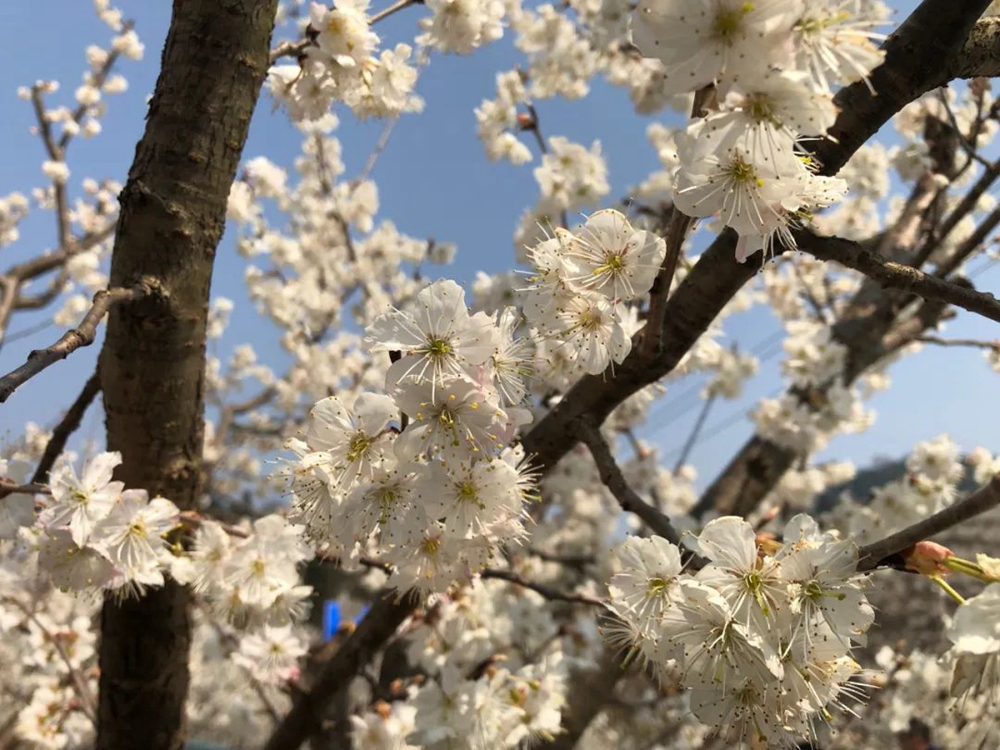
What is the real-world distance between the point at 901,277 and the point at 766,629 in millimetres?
441

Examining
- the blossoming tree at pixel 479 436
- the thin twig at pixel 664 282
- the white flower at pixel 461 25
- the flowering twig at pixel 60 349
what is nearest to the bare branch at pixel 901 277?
the blossoming tree at pixel 479 436

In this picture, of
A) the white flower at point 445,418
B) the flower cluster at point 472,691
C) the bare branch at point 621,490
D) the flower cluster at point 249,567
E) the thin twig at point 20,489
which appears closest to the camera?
the white flower at point 445,418

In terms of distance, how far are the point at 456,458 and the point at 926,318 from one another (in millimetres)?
2966

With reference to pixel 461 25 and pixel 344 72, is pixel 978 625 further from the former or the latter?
pixel 461 25

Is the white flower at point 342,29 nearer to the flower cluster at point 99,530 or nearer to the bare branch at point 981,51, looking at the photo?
the flower cluster at point 99,530

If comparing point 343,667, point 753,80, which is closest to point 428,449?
point 753,80

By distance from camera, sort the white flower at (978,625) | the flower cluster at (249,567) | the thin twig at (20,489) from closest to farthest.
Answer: the white flower at (978,625), the thin twig at (20,489), the flower cluster at (249,567)

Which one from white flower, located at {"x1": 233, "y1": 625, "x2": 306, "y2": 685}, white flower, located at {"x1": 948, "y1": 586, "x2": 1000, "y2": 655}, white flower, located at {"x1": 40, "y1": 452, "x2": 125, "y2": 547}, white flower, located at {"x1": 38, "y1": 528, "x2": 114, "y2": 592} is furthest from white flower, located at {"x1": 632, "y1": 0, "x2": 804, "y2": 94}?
white flower, located at {"x1": 233, "y1": 625, "x2": 306, "y2": 685}

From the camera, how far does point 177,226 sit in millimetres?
1125

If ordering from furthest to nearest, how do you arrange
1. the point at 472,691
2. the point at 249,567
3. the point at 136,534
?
the point at 472,691
the point at 249,567
the point at 136,534

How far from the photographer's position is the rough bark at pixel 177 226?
3.60 ft

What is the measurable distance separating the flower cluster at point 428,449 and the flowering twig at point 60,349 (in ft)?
0.99

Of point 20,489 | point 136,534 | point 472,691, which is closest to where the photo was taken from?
point 20,489

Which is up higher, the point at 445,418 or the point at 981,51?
the point at 981,51
